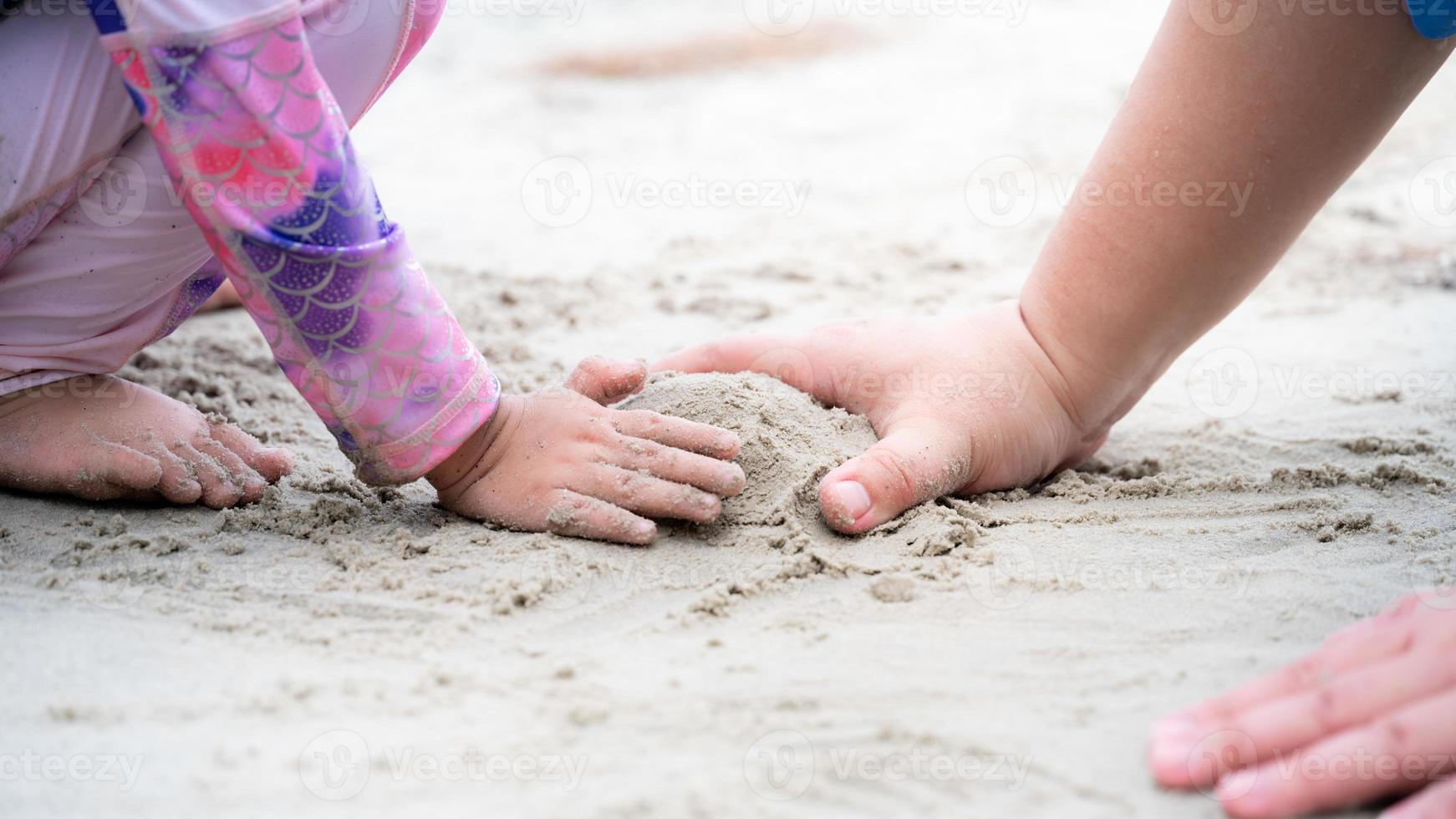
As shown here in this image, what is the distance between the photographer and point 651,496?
1341 millimetres

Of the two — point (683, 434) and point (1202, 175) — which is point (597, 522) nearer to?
point (683, 434)

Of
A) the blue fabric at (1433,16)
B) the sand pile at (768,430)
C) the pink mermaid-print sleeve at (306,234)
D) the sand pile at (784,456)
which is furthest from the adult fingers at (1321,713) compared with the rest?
the pink mermaid-print sleeve at (306,234)

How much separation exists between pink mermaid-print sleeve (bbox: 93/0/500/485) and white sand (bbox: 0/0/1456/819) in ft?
0.56

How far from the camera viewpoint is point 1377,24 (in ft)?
4.05

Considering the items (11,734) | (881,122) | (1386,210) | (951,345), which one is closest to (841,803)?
(11,734)

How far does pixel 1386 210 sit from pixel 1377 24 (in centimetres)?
193

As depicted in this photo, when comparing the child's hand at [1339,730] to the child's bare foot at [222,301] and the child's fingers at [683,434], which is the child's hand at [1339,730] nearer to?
the child's fingers at [683,434]

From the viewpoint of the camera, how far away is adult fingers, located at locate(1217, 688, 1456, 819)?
0.85m

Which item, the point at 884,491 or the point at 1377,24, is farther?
the point at 884,491

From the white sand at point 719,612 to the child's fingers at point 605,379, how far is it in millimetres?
230

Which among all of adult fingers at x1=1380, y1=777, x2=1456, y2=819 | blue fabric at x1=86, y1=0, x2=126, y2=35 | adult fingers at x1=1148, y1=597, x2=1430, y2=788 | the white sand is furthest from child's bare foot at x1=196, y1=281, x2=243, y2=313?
adult fingers at x1=1380, y1=777, x2=1456, y2=819

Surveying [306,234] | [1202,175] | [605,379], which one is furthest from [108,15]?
[1202,175]

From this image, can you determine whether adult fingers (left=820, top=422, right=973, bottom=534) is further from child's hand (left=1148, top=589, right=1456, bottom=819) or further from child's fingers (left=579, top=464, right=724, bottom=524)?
child's hand (left=1148, top=589, right=1456, bottom=819)

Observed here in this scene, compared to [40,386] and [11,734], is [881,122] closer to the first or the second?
[40,386]
